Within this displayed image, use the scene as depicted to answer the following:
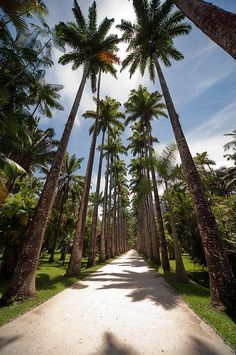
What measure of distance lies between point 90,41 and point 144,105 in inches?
407

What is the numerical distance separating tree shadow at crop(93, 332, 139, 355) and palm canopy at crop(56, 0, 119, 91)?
16.6 meters

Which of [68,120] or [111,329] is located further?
[68,120]

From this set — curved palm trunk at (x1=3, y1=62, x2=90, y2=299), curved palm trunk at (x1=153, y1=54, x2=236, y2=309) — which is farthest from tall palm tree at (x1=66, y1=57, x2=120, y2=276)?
curved palm trunk at (x1=153, y1=54, x2=236, y2=309)

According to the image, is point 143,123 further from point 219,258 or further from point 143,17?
point 219,258

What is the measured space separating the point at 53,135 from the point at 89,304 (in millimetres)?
19228

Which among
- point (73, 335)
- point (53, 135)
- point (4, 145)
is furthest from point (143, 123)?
point (73, 335)

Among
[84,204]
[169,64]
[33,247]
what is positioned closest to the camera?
[33,247]

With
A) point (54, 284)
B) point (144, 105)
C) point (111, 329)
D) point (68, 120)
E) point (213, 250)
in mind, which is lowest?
point (111, 329)

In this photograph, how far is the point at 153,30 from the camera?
44.1 ft

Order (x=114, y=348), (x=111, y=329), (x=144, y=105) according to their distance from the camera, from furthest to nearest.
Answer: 1. (x=144, y=105)
2. (x=111, y=329)
3. (x=114, y=348)

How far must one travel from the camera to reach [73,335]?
4414mm

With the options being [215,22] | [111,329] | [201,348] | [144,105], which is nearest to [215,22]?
[215,22]

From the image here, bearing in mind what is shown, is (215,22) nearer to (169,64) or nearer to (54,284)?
(54,284)

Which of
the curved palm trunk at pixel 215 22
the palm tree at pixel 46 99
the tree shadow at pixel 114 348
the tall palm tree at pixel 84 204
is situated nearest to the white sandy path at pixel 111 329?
the tree shadow at pixel 114 348
